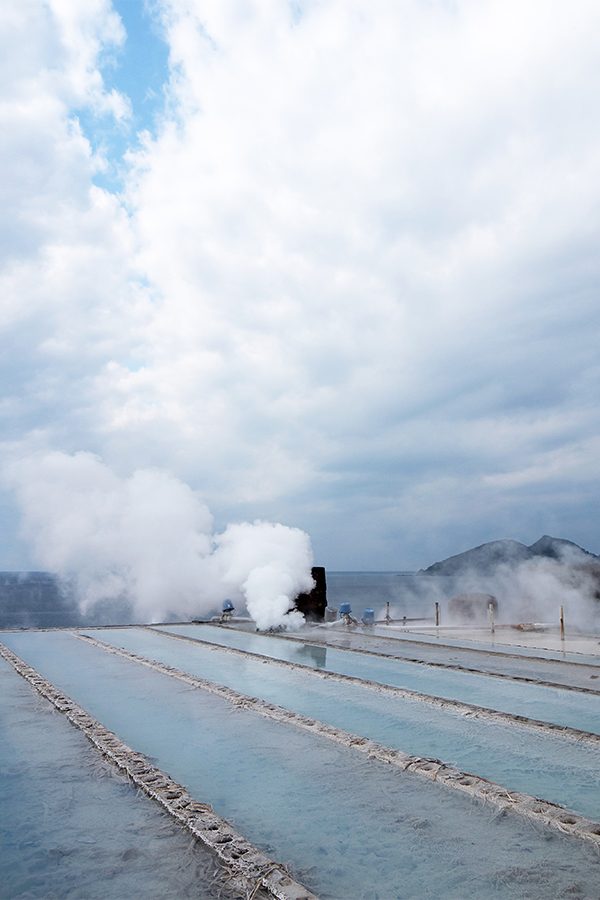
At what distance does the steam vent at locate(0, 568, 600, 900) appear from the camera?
18.2 feet

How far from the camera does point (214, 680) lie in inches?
583

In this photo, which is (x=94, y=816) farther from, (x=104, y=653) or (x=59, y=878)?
(x=104, y=653)

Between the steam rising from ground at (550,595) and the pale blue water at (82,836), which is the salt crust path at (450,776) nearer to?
the pale blue water at (82,836)

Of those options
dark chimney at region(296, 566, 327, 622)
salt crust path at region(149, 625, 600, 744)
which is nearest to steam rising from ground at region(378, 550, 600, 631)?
dark chimney at region(296, 566, 327, 622)

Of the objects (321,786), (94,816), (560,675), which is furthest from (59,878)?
(560,675)

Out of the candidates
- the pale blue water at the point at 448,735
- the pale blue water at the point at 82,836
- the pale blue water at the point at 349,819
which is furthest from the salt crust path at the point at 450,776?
the pale blue water at the point at 82,836

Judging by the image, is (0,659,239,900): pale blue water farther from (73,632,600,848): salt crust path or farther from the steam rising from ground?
the steam rising from ground

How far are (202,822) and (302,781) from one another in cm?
175

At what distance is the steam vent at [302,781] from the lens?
5555 mm

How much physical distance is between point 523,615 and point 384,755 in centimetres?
2812

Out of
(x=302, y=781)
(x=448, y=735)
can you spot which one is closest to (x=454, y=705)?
(x=448, y=735)

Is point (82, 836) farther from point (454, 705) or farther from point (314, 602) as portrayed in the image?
point (314, 602)

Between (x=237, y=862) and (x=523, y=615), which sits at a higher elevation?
(x=523, y=615)

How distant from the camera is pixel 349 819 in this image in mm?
6746
